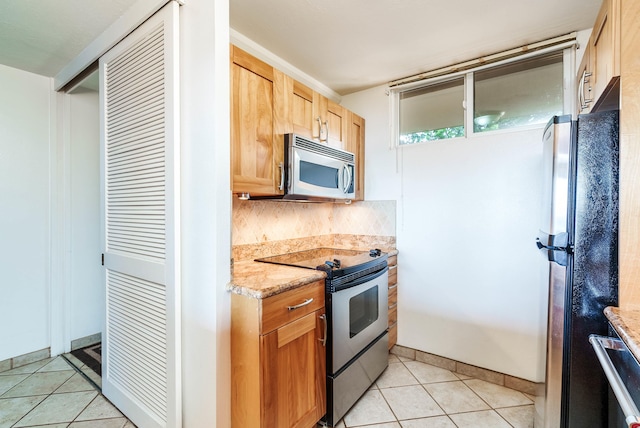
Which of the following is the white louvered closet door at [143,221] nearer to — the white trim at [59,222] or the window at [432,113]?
the white trim at [59,222]

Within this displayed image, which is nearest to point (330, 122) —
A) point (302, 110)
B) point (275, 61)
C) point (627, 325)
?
point (302, 110)

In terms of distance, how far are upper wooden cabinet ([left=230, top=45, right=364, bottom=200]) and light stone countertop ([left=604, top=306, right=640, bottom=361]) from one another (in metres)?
1.58

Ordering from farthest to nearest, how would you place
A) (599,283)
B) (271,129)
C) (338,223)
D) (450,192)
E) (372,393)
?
(338,223)
(450,192)
(372,393)
(271,129)
(599,283)

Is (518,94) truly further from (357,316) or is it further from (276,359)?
(276,359)

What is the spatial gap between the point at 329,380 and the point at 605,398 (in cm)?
119

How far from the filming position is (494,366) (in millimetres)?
2143

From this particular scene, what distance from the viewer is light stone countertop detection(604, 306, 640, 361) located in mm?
774

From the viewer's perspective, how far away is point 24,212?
2250mm

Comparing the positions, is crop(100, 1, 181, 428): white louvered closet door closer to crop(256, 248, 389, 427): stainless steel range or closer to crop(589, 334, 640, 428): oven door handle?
crop(256, 248, 389, 427): stainless steel range

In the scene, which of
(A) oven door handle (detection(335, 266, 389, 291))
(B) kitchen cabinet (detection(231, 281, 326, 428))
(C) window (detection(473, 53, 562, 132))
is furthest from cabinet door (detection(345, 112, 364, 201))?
(B) kitchen cabinet (detection(231, 281, 326, 428))

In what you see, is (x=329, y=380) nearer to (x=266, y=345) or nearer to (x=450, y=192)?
(x=266, y=345)

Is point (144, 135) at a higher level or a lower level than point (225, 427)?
higher

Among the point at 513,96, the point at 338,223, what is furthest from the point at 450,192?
the point at 338,223

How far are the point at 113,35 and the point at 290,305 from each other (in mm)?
1842
